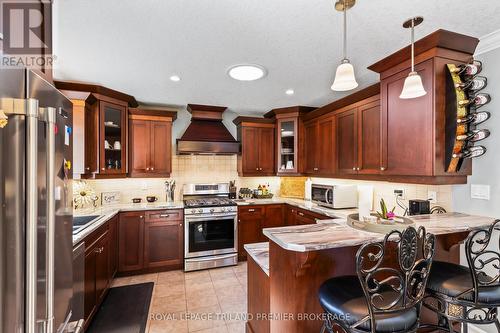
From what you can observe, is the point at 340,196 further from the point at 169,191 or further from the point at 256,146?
the point at 169,191

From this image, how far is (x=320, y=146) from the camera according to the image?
3.59m

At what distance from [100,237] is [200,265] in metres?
1.48

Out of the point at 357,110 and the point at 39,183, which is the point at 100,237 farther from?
the point at 357,110

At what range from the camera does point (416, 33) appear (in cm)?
178

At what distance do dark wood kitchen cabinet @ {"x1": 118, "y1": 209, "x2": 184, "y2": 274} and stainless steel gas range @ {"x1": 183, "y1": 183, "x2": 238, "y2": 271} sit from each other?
0.13 m

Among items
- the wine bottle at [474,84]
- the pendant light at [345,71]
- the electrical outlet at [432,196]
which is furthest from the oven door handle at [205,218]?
the wine bottle at [474,84]

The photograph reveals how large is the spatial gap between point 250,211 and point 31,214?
3.08 m

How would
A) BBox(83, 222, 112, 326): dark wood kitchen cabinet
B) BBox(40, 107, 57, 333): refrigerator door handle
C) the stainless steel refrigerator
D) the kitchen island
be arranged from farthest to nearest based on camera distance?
BBox(83, 222, 112, 326): dark wood kitchen cabinet → the kitchen island → BBox(40, 107, 57, 333): refrigerator door handle → the stainless steel refrigerator

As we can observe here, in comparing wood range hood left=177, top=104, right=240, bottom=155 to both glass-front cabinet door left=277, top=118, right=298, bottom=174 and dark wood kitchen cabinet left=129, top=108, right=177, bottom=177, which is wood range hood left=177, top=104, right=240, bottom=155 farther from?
glass-front cabinet door left=277, top=118, right=298, bottom=174

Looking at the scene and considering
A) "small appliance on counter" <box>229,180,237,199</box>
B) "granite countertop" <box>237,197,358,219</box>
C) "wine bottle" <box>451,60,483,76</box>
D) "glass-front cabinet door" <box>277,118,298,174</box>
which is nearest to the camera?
"wine bottle" <box>451,60,483,76</box>

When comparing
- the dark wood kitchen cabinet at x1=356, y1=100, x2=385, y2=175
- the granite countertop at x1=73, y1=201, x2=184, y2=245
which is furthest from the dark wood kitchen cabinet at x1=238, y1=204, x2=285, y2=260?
the dark wood kitchen cabinet at x1=356, y1=100, x2=385, y2=175

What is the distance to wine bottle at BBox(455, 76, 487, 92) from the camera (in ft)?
5.83

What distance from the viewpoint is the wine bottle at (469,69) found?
177 centimetres

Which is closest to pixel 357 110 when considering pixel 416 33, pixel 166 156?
pixel 416 33
